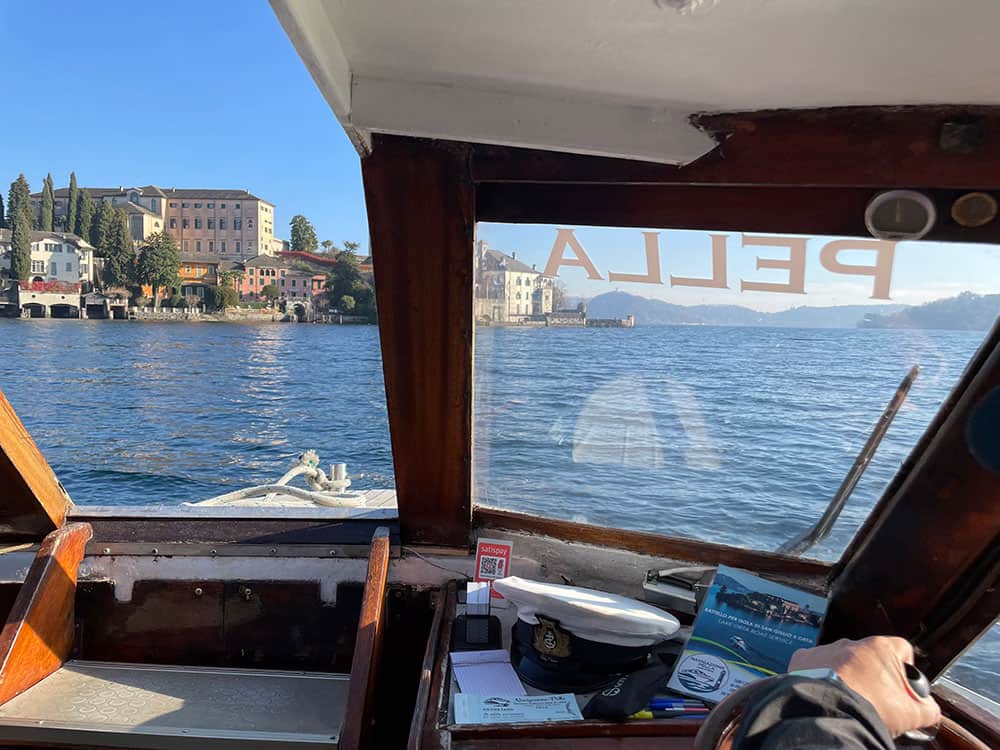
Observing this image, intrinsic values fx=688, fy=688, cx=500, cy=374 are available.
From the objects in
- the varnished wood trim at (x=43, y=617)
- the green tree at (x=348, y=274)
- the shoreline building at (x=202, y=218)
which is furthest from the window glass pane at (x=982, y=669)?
the shoreline building at (x=202, y=218)

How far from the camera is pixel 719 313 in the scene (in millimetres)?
1831

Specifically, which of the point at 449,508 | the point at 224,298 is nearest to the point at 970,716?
the point at 449,508

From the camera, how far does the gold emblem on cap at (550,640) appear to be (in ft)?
5.69

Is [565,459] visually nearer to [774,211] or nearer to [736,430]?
[736,430]

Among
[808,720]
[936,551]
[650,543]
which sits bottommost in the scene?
[650,543]

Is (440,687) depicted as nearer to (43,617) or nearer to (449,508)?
(449,508)

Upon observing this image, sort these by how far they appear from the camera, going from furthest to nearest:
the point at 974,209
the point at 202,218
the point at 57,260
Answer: the point at 202,218
the point at 57,260
the point at 974,209

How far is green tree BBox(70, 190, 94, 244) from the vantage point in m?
56.0

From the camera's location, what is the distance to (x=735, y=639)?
1.82 meters

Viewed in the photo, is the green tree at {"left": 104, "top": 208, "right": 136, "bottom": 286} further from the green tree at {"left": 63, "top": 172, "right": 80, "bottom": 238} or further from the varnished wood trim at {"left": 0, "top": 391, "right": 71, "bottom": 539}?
the varnished wood trim at {"left": 0, "top": 391, "right": 71, "bottom": 539}

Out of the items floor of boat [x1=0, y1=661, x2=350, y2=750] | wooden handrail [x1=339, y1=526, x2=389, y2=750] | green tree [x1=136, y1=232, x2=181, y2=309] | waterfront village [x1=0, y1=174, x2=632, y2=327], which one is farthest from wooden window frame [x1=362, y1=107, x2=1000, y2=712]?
green tree [x1=136, y1=232, x2=181, y2=309]

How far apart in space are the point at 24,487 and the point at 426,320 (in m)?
1.55

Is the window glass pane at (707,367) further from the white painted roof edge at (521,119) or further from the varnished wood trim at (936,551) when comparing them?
the white painted roof edge at (521,119)

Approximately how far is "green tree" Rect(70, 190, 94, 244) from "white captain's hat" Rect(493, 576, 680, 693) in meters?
62.6
